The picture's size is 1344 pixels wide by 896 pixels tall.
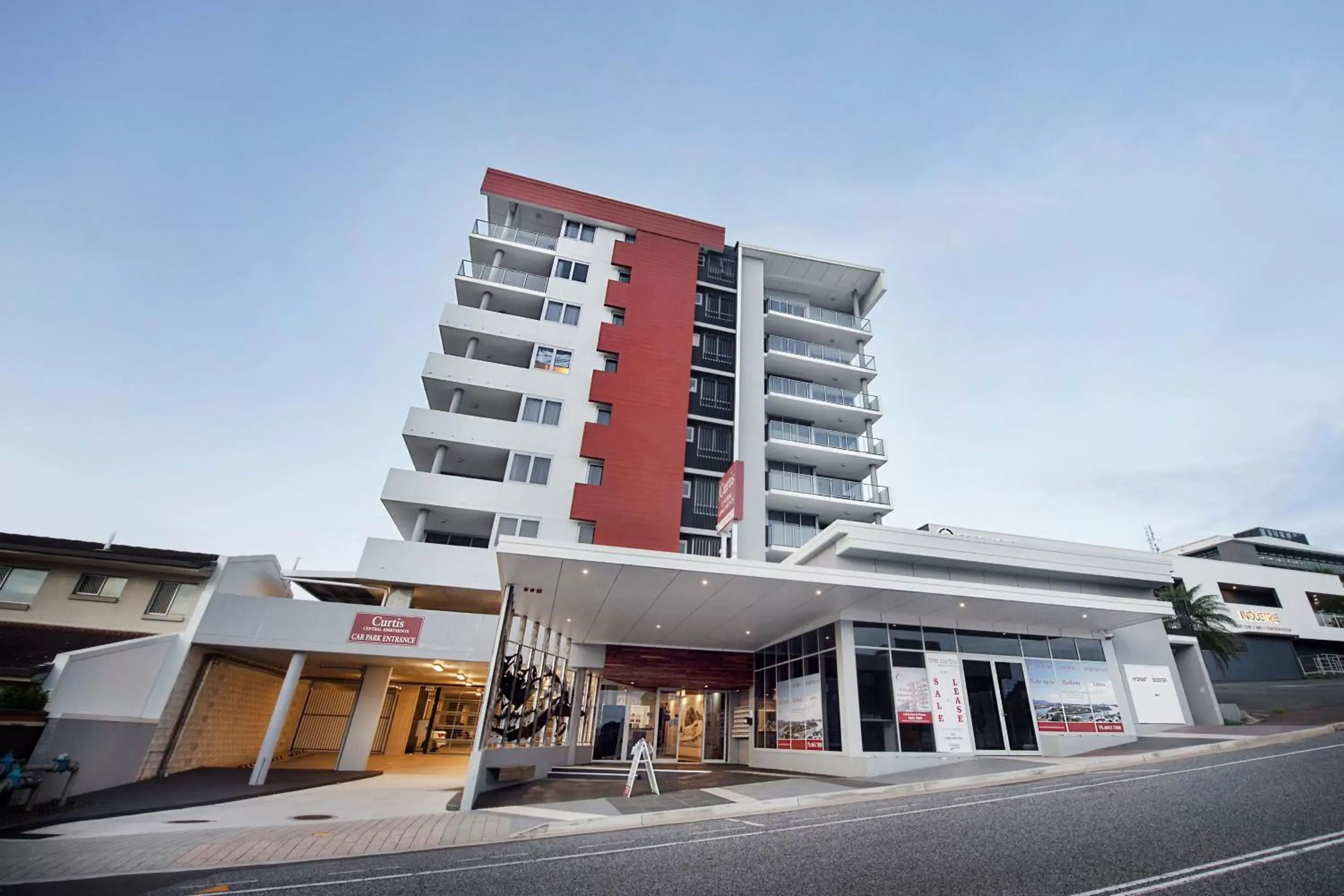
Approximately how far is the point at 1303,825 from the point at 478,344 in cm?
2944

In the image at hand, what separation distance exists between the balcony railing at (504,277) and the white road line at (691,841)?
2703 cm

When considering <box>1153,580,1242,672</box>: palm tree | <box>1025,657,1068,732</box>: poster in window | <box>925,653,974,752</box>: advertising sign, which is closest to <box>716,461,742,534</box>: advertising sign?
<box>925,653,974,752</box>: advertising sign

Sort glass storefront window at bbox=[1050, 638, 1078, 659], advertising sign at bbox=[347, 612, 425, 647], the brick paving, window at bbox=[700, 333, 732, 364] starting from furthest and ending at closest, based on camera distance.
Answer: window at bbox=[700, 333, 732, 364] < advertising sign at bbox=[347, 612, 425, 647] < glass storefront window at bbox=[1050, 638, 1078, 659] < the brick paving

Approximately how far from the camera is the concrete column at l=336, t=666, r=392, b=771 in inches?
755

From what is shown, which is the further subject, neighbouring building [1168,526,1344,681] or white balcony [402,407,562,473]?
neighbouring building [1168,526,1344,681]

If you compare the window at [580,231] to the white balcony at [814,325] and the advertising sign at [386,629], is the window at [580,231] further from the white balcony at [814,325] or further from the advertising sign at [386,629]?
the advertising sign at [386,629]

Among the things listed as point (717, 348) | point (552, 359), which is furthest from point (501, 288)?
point (717, 348)

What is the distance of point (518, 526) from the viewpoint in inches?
925

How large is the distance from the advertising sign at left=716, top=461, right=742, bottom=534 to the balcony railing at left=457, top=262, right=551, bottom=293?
17.4m

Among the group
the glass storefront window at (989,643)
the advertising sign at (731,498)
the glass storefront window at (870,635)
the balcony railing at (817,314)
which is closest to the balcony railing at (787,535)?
the advertising sign at (731,498)

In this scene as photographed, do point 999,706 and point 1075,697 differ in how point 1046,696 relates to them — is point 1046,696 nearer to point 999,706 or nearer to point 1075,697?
point 1075,697

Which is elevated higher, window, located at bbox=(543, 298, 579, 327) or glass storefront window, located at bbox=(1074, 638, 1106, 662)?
window, located at bbox=(543, 298, 579, 327)

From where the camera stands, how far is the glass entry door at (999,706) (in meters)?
15.6

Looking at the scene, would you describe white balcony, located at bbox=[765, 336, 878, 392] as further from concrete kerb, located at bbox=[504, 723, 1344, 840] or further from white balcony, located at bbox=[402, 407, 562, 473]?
concrete kerb, located at bbox=[504, 723, 1344, 840]
